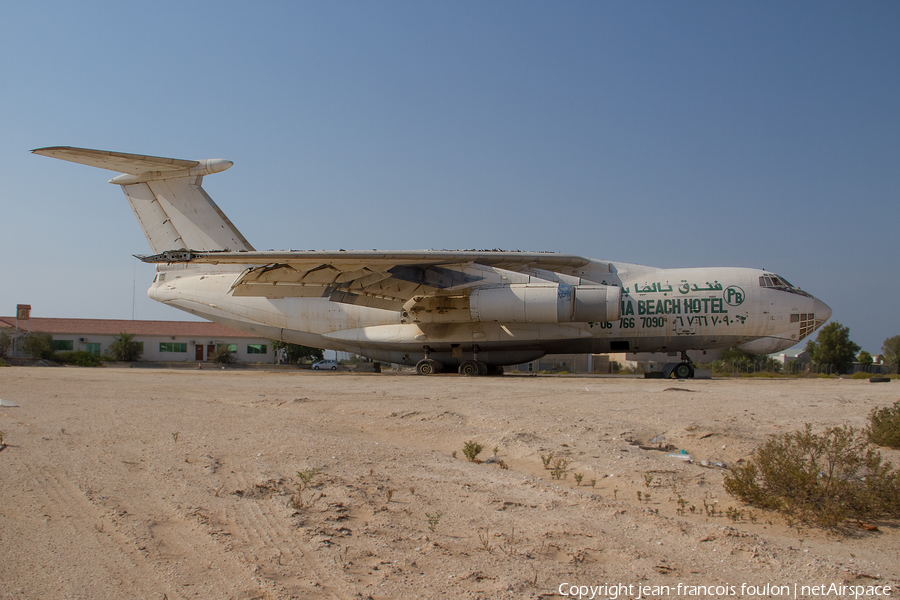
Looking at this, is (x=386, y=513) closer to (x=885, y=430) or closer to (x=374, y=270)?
(x=885, y=430)

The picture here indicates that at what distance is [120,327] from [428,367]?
33951 mm

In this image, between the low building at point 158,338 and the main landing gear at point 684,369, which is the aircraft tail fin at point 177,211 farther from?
the low building at point 158,338

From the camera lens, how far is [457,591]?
2.56 metres

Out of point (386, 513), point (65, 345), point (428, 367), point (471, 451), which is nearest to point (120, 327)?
point (65, 345)

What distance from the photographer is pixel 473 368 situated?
16703 mm

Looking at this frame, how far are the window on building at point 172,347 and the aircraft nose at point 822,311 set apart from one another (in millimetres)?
38352

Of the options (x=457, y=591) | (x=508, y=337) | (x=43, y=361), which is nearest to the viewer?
(x=457, y=591)

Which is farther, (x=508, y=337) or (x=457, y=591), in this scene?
(x=508, y=337)

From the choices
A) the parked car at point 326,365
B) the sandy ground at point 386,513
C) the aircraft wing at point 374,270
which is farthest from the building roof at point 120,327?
the sandy ground at point 386,513

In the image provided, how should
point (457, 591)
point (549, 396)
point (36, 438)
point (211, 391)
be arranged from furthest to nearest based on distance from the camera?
1. point (211, 391)
2. point (549, 396)
3. point (36, 438)
4. point (457, 591)

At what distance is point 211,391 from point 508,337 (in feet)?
26.5

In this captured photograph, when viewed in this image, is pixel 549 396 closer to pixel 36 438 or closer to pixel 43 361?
pixel 36 438

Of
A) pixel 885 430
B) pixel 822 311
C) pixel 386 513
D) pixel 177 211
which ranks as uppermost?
pixel 177 211

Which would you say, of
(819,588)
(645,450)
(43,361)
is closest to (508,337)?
(645,450)
